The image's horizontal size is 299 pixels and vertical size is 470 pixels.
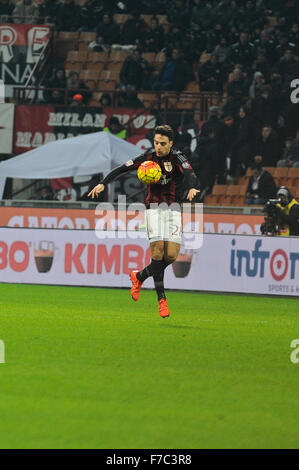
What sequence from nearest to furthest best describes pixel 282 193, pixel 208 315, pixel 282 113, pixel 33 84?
1. pixel 208 315
2. pixel 282 193
3. pixel 282 113
4. pixel 33 84

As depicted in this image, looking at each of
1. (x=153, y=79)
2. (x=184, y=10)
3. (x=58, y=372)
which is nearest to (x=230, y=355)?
(x=58, y=372)

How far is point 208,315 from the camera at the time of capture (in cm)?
1424

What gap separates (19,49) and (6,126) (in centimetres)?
356

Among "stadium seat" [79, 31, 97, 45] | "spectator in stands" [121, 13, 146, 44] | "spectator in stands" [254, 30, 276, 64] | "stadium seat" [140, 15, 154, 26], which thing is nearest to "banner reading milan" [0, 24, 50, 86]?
"stadium seat" [79, 31, 97, 45]

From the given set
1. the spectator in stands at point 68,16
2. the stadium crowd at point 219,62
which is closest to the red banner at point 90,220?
the stadium crowd at point 219,62

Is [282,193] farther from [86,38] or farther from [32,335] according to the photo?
[86,38]

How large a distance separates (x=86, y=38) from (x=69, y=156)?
7.50 metres

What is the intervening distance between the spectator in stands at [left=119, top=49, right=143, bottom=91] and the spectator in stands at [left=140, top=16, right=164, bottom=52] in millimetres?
1221

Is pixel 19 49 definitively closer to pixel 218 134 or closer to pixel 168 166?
pixel 218 134

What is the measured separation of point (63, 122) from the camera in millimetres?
26906

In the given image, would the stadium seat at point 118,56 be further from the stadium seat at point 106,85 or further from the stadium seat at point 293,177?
the stadium seat at point 293,177

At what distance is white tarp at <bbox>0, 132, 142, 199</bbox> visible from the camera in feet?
78.4

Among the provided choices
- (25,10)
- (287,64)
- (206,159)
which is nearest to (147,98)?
(206,159)

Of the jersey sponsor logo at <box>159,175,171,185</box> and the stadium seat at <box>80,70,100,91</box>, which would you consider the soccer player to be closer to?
the jersey sponsor logo at <box>159,175,171,185</box>
